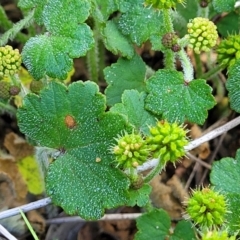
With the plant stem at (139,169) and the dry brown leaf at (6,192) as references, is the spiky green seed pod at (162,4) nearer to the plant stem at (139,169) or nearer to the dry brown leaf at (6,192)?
the plant stem at (139,169)

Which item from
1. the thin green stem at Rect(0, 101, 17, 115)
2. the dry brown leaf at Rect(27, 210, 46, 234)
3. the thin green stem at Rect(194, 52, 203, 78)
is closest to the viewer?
the thin green stem at Rect(0, 101, 17, 115)

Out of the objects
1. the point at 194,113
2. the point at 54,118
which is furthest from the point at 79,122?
the point at 194,113

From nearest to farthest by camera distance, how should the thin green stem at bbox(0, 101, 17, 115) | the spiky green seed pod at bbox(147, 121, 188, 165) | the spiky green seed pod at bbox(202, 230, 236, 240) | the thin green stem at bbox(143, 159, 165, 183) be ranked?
the spiky green seed pod at bbox(202, 230, 236, 240) → the spiky green seed pod at bbox(147, 121, 188, 165) → the thin green stem at bbox(143, 159, 165, 183) → the thin green stem at bbox(0, 101, 17, 115)

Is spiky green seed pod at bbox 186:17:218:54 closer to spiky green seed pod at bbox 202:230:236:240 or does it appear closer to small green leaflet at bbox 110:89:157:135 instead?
small green leaflet at bbox 110:89:157:135

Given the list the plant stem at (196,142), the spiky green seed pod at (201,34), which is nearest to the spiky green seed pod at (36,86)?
the plant stem at (196,142)

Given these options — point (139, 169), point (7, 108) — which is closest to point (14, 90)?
point (7, 108)

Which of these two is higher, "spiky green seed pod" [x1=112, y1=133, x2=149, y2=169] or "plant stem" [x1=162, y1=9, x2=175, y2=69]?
Result: "plant stem" [x1=162, y1=9, x2=175, y2=69]

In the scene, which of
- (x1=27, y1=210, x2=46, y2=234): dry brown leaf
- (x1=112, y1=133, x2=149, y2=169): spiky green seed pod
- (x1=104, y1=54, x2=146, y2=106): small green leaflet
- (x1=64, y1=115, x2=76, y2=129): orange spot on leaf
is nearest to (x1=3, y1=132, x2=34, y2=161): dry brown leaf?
(x1=27, y1=210, x2=46, y2=234): dry brown leaf

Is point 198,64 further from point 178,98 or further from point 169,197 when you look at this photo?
point 169,197
